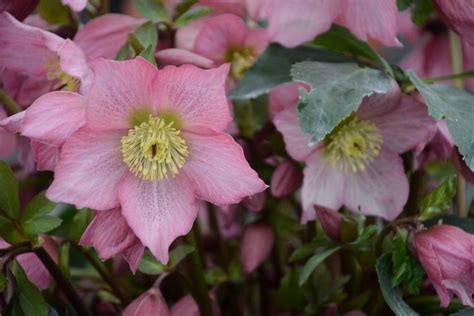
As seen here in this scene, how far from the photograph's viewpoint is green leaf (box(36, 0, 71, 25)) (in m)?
0.64

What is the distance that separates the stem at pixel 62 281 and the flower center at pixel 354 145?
0.22m

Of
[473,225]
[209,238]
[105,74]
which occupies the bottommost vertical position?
[209,238]

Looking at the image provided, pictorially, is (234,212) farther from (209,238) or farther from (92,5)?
(92,5)

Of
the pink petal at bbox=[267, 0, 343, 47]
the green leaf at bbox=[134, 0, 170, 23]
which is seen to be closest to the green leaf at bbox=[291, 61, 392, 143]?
the pink petal at bbox=[267, 0, 343, 47]

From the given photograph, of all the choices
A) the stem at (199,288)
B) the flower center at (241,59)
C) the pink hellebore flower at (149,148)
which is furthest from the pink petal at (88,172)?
the flower center at (241,59)

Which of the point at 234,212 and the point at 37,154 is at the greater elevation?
the point at 37,154

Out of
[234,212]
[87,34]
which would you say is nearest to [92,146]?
[87,34]

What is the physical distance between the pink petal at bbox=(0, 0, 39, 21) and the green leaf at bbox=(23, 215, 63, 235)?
0.15 meters

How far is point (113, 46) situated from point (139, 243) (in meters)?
0.19

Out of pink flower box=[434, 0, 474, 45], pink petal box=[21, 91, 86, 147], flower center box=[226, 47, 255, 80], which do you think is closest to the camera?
pink petal box=[21, 91, 86, 147]

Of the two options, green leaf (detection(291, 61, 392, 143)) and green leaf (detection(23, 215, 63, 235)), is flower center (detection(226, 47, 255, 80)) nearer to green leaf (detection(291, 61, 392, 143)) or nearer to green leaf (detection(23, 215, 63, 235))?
green leaf (detection(291, 61, 392, 143))

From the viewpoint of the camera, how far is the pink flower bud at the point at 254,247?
67cm

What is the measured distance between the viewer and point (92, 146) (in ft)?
1.68

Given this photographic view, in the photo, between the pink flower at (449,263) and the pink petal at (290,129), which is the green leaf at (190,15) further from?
the pink flower at (449,263)
